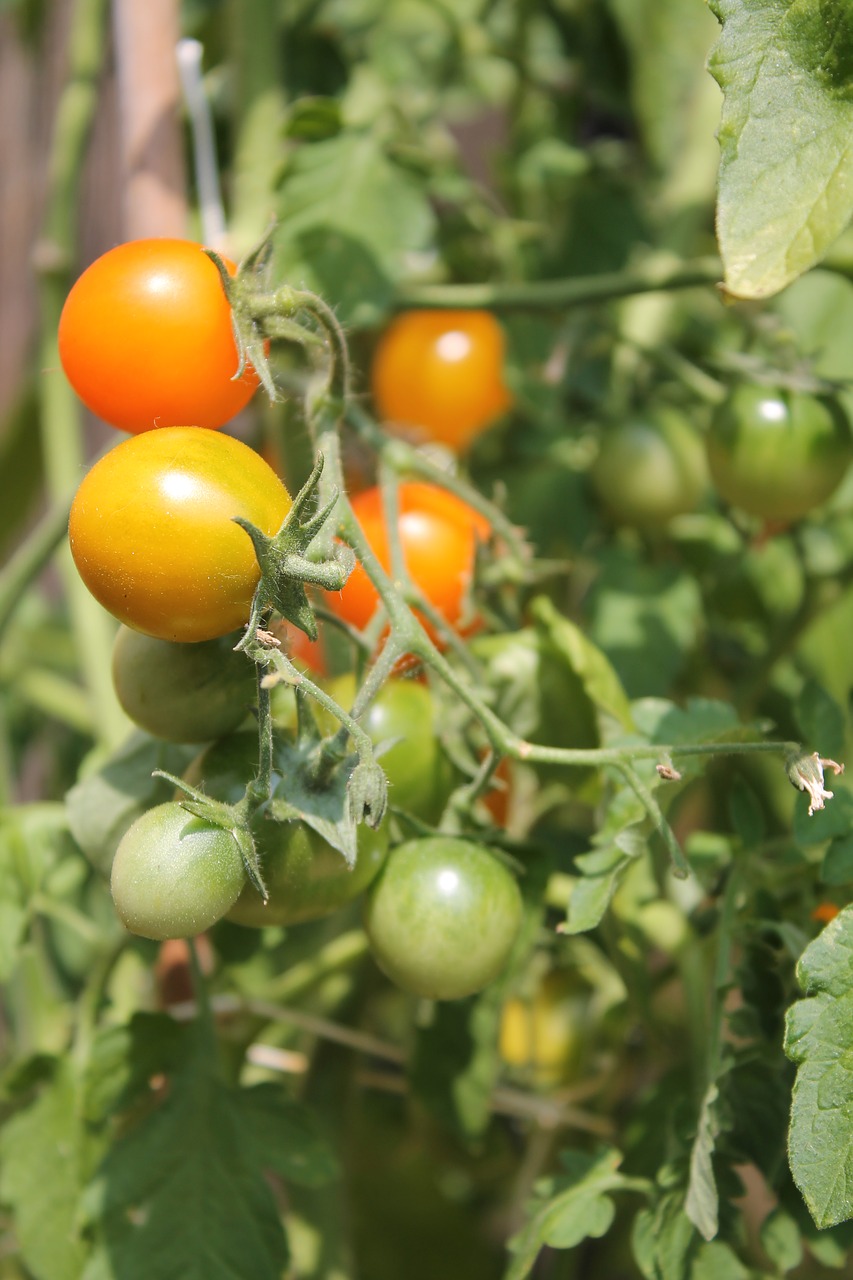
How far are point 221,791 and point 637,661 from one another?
0.34 meters

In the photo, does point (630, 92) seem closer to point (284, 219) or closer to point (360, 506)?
point (284, 219)

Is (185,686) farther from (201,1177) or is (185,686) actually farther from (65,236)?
(65,236)

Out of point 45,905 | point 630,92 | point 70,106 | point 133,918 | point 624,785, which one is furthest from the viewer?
point 630,92

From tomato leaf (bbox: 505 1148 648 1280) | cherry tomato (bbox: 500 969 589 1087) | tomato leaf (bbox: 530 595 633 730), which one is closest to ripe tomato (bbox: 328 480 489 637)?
tomato leaf (bbox: 530 595 633 730)

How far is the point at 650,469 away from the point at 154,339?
15.7 inches

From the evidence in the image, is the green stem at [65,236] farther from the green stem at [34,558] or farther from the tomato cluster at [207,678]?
the tomato cluster at [207,678]

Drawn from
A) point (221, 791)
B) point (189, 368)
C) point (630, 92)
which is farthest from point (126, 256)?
point (630, 92)

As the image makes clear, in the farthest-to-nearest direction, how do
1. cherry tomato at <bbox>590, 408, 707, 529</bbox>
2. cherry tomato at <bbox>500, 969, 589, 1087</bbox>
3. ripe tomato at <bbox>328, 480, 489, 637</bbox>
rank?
cherry tomato at <bbox>500, 969, 589, 1087</bbox>, cherry tomato at <bbox>590, 408, 707, 529</bbox>, ripe tomato at <bbox>328, 480, 489, 637</bbox>

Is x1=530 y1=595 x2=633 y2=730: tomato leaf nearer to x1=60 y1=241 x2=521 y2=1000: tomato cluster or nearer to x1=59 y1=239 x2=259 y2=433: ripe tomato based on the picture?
x1=60 y1=241 x2=521 y2=1000: tomato cluster

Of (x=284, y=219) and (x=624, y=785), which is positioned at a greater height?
(x=284, y=219)

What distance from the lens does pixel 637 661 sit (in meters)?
0.71

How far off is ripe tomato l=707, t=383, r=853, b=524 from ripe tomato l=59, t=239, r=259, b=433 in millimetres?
310

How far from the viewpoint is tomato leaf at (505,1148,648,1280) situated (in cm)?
50

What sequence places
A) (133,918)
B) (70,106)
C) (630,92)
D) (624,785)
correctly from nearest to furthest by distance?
(133,918) < (624,785) < (70,106) < (630,92)
